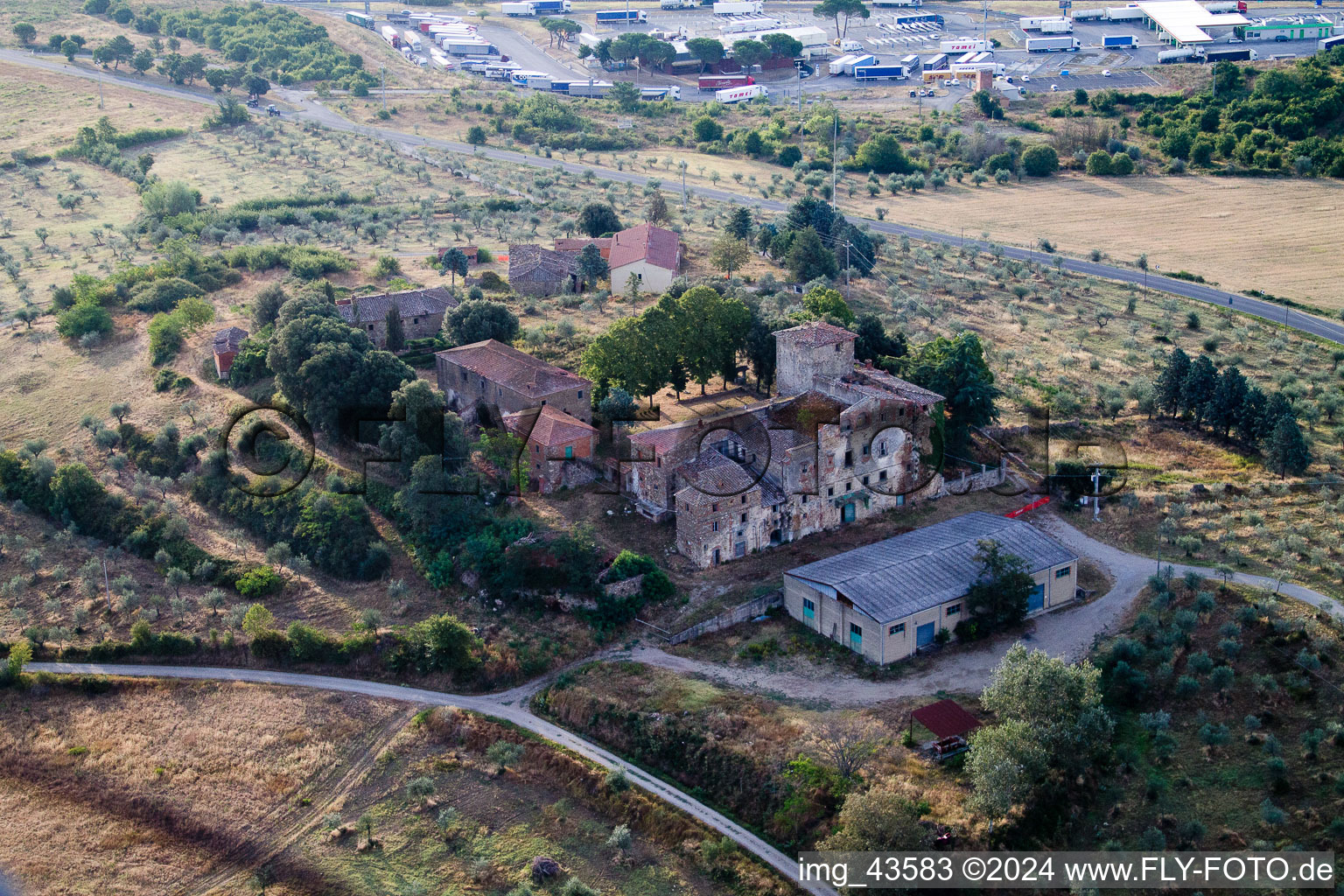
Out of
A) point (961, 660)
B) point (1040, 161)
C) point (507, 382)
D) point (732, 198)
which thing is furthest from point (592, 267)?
point (1040, 161)

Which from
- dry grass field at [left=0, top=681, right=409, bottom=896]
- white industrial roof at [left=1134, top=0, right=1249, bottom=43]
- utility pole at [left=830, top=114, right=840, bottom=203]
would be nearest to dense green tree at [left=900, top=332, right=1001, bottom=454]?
dry grass field at [left=0, top=681, right=409, bottom=896]

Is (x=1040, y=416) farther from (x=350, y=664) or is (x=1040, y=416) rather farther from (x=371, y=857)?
(x=371, y=857)

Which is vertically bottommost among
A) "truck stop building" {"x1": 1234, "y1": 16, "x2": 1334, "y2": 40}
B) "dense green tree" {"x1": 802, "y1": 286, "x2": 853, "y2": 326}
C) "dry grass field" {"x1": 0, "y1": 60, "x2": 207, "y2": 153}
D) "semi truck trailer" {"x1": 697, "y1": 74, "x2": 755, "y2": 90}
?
"dense green tree" {"x1": 802, "y1": 286, "x2": 853, "y2": 326}

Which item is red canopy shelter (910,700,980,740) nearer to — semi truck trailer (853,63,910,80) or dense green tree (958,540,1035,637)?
dense green tree (958,540,1035,637)

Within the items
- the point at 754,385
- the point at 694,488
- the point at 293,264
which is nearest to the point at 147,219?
the point at 293,264

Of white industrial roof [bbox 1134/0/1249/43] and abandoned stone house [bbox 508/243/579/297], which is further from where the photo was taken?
white industrial roof [bbox 1134/0/1249/43]

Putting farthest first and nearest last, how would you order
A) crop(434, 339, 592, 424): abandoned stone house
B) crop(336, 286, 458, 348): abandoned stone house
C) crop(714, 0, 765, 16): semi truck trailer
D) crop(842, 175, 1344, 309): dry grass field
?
1. crop(714, 0, 765, 16): semi truck trailer
2. crop(842, 175, 1344, 309): dry grass field
3. crop(336, 286, 458, 348): abandoned stone house
4. crop(434, 339, 592, 424): abandoned stone house
